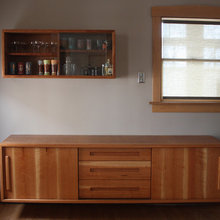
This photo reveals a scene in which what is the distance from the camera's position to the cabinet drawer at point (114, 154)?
8.75ft

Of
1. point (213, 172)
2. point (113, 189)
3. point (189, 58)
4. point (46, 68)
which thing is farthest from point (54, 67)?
point (213, 172)

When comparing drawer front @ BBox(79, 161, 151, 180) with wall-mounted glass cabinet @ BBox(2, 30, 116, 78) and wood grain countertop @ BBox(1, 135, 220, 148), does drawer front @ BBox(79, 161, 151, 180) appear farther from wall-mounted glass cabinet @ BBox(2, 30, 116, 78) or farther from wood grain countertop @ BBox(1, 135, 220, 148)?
wall-mounted glass cabinet @ BBox(2, 30, 116, 78)

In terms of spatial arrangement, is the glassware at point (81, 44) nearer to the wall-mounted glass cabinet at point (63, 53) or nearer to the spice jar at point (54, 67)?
the wall-mounted glass cabinet at point (63, 53)

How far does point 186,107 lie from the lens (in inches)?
122

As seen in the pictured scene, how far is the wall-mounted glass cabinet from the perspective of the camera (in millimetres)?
2846

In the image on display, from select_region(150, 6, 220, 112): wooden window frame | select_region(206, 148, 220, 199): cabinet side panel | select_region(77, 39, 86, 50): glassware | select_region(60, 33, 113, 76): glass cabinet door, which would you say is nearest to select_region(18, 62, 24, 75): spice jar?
select_region(60, 33, 113, 76): glass cabinet door

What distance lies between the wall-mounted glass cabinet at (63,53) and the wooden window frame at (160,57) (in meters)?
0.56

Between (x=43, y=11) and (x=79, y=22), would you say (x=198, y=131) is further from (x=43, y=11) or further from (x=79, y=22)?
(x=43, y=11)

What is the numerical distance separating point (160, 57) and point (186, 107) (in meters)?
0.70

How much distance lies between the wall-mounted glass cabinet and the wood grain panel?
1104mm

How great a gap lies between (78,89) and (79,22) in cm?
80

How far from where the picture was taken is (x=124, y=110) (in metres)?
3.11

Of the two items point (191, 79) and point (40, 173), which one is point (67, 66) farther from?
point (191, 79)

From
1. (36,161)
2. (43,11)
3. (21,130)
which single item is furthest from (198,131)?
→ (43,11)
